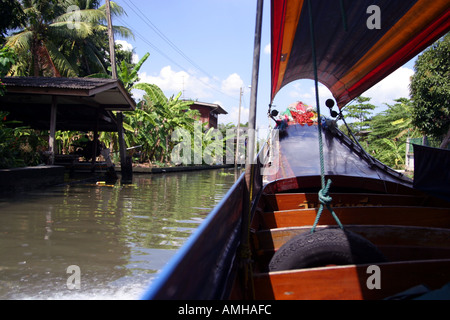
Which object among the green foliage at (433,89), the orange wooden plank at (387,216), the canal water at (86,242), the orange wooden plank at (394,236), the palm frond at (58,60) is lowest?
the canal water at (86,242)

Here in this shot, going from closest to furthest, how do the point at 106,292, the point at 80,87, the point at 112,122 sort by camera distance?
the point at 106,292, the point at 80,87, the point at 112,122

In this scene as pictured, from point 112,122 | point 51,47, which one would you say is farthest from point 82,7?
point 112,122

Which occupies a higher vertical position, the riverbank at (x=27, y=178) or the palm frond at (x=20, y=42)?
the palm frond at (x=20, y=42)

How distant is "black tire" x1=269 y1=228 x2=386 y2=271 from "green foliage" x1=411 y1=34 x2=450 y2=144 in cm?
1670

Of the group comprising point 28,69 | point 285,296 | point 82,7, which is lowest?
point 285,296

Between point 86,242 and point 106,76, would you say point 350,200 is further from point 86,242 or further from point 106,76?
point 106,76

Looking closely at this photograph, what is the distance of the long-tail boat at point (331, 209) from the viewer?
1791 millimetres

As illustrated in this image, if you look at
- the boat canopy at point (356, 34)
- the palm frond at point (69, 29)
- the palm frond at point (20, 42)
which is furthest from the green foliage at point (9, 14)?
the palm frond at point (69, 29)

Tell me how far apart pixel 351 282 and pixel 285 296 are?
39 cm

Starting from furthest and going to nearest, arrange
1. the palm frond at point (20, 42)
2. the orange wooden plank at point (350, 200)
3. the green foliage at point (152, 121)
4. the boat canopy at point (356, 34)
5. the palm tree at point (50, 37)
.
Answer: the palm tree at point (50, 37)
the palm frond at point (20, 42)
the green foliage at point (152, 121)
the orange wooden plank at point (350, 200)
the boat canopy at point (356, 34)

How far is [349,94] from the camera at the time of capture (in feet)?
18.9

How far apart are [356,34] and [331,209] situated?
2.27m

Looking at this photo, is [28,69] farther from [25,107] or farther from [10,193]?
[10,193]

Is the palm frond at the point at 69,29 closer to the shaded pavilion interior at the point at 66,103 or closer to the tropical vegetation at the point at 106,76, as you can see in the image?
the tropical vegetation at the point at 106,76
